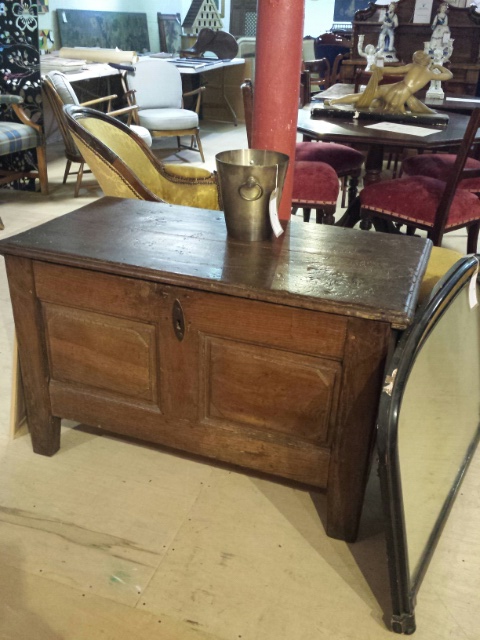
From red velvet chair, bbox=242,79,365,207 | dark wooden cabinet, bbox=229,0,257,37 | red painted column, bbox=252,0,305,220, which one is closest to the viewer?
red painted column, bbox=252,0,305,220

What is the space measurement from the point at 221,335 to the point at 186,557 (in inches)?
22.7

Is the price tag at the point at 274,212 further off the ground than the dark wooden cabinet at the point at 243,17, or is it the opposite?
the dark wooden cabinet at the point at 243,17

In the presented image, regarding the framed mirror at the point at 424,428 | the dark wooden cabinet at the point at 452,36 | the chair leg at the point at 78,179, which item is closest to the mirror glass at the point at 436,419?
the framed mirror at the point at 424,428

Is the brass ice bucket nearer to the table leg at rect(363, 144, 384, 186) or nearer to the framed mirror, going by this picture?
the framed mirror

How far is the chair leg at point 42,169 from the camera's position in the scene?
4.57m

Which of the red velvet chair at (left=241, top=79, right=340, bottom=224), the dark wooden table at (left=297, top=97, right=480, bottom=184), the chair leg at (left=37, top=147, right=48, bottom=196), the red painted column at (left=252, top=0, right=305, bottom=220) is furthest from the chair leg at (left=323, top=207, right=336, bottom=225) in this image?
the chair leg at (left=37, top=147, right=48, bottom=196)

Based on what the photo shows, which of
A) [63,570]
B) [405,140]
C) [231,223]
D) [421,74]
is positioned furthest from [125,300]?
[421,74]

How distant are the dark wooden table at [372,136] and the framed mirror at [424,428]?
4.72 feet

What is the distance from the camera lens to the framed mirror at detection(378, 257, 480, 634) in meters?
1.21

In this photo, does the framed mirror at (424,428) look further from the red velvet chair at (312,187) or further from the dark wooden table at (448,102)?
the dark wooden table at (448,102)

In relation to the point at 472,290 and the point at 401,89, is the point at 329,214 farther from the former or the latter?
the point at 472,290

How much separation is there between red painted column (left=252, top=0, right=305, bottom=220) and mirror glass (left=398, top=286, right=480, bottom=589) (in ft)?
3.20

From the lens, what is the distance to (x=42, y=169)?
462cm

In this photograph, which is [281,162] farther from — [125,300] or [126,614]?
[126,614]
